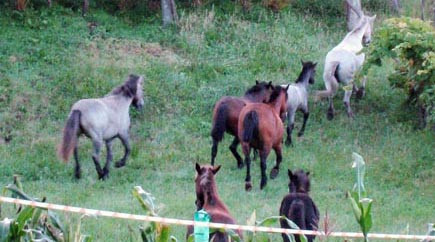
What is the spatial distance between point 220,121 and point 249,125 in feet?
3.55

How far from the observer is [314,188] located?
1273 centimetres

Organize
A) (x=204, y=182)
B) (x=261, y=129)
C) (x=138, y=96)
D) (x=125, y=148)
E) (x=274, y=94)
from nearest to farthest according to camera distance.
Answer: (x=204, y=182)
(x=261, y=129)
(x=274, y=94)
(x=125, y=148)
(x=138, y=96)

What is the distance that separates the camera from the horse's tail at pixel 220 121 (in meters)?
13.3

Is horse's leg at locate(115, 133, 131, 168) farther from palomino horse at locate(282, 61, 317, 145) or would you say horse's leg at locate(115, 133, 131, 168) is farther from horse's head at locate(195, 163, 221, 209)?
horse's head at locate(195, 163, 221, 209)

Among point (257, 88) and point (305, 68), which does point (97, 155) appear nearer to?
point (257, 88)

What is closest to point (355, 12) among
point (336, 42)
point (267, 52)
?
point (336, 42)

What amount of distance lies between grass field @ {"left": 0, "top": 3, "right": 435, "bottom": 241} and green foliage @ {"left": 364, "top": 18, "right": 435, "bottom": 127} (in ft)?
3.81

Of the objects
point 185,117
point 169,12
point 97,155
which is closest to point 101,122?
point 97,155

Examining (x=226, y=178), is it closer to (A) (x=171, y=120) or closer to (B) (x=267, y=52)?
(A) (x=171, y=120)

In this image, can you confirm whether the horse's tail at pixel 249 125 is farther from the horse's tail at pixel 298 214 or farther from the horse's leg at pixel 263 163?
the horse's tail at pixel 298 214

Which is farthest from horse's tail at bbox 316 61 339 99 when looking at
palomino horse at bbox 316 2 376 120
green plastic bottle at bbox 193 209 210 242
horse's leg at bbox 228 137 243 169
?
green plastic bottle at bbox 193 209 210 242

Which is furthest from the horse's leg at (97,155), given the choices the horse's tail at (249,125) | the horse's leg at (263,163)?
the horse's leg at (263,163)

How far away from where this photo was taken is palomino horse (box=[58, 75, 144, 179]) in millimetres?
12953

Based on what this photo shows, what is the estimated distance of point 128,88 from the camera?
14.1 meters
